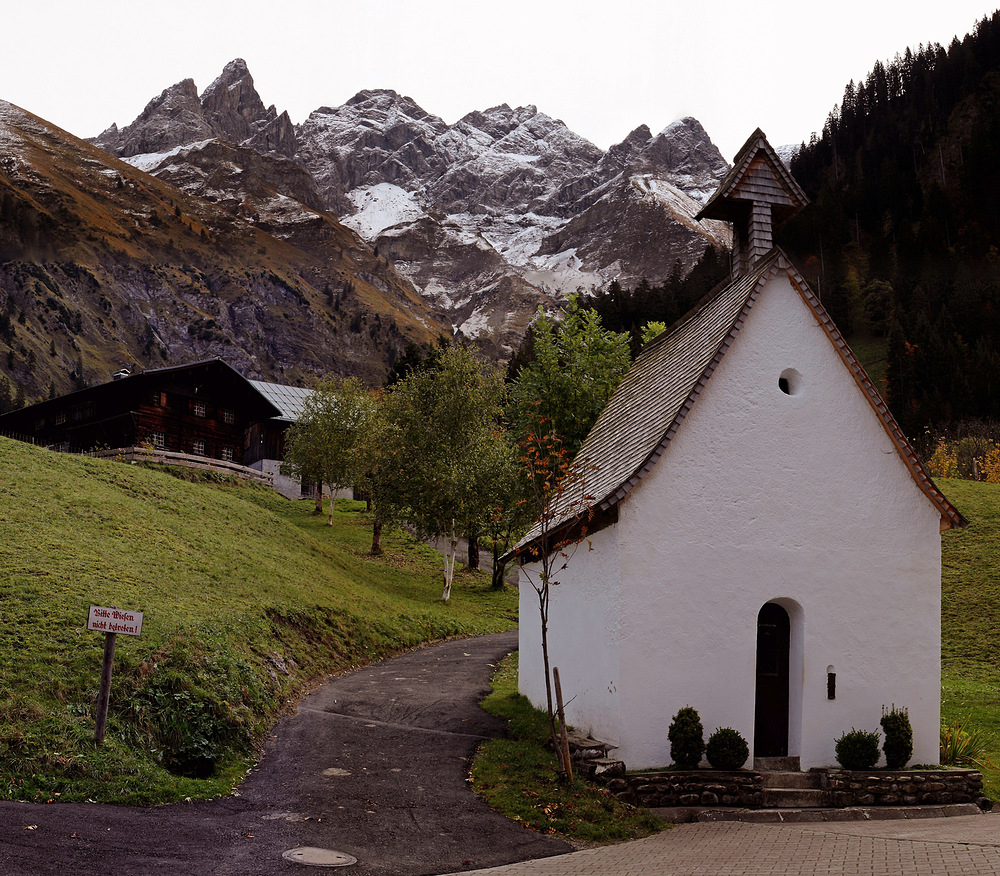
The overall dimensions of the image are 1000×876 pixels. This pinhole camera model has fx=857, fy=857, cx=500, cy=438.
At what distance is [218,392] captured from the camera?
193 ft

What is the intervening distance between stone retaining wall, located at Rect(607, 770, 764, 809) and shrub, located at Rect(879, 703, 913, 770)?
3.02m

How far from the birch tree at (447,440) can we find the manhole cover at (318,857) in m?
27.6

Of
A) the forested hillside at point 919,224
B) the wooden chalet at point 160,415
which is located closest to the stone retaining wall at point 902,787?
the wooden chalet at point 160,415

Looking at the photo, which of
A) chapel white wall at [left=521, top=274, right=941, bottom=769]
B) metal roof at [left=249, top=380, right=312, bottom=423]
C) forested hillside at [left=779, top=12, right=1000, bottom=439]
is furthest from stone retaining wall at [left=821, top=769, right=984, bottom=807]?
metal roof at [left=249, top=380, right=312, bottom=423]

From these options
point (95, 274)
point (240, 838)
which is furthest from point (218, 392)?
point (95, 274)

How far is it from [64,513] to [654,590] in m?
17.8

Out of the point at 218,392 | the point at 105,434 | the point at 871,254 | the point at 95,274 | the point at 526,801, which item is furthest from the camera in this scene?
the point at 95,274

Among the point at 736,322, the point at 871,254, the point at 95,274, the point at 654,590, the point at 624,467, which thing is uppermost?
the point at 95,274

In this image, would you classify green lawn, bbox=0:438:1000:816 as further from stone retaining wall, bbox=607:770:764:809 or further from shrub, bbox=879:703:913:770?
stone retaining wall, bbox=607:770:764:809

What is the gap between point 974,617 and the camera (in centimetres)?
3072

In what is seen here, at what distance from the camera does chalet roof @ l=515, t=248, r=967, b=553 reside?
1541 centimetres

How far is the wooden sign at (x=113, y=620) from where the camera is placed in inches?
474

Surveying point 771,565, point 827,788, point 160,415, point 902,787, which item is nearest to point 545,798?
point 827,788

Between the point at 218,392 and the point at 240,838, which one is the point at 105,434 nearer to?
the point at 218,392
